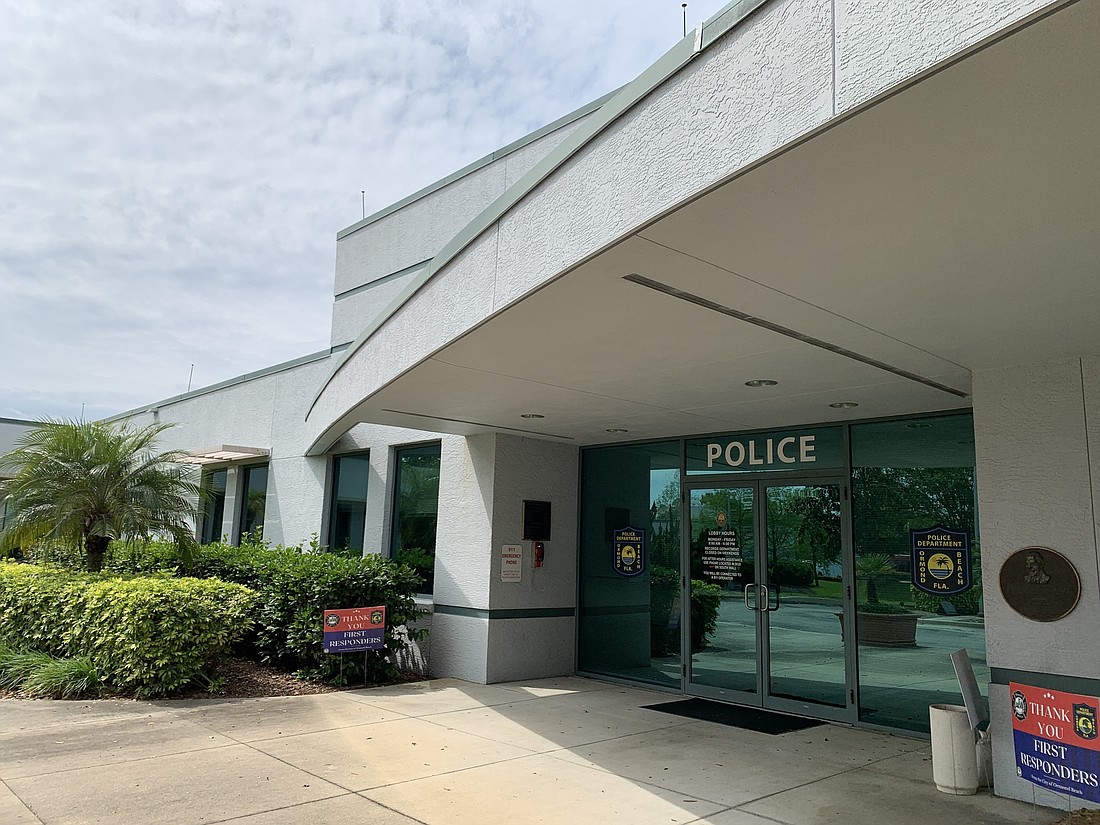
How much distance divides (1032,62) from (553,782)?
5.14 meters

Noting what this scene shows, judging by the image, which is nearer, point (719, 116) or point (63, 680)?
point (719, 116)

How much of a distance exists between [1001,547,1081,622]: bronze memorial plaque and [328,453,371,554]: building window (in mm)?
8840

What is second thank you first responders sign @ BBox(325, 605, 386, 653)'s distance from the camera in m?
8.93

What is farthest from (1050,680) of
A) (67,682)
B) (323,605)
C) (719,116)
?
(67,682)

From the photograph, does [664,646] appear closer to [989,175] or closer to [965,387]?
[965,387]

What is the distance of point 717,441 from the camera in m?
9.23

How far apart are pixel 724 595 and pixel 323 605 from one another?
4.55 meters

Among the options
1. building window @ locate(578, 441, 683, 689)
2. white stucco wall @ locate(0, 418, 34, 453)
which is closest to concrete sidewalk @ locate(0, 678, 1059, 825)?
building window @ locate(578, 441, 683, 689)

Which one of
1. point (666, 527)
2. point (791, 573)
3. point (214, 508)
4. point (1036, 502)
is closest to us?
point (1036, 502)

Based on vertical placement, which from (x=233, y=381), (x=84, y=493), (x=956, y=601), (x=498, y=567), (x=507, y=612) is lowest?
(x=507, y=612)

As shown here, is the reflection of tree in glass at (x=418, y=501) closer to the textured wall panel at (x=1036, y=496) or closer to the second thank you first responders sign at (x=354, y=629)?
the second thank you first responders sign at (x=354, y=629)

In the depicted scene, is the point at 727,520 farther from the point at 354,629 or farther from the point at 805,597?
the point at 354,629

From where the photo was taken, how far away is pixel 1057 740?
5.08m

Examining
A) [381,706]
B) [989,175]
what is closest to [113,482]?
[381,706]
